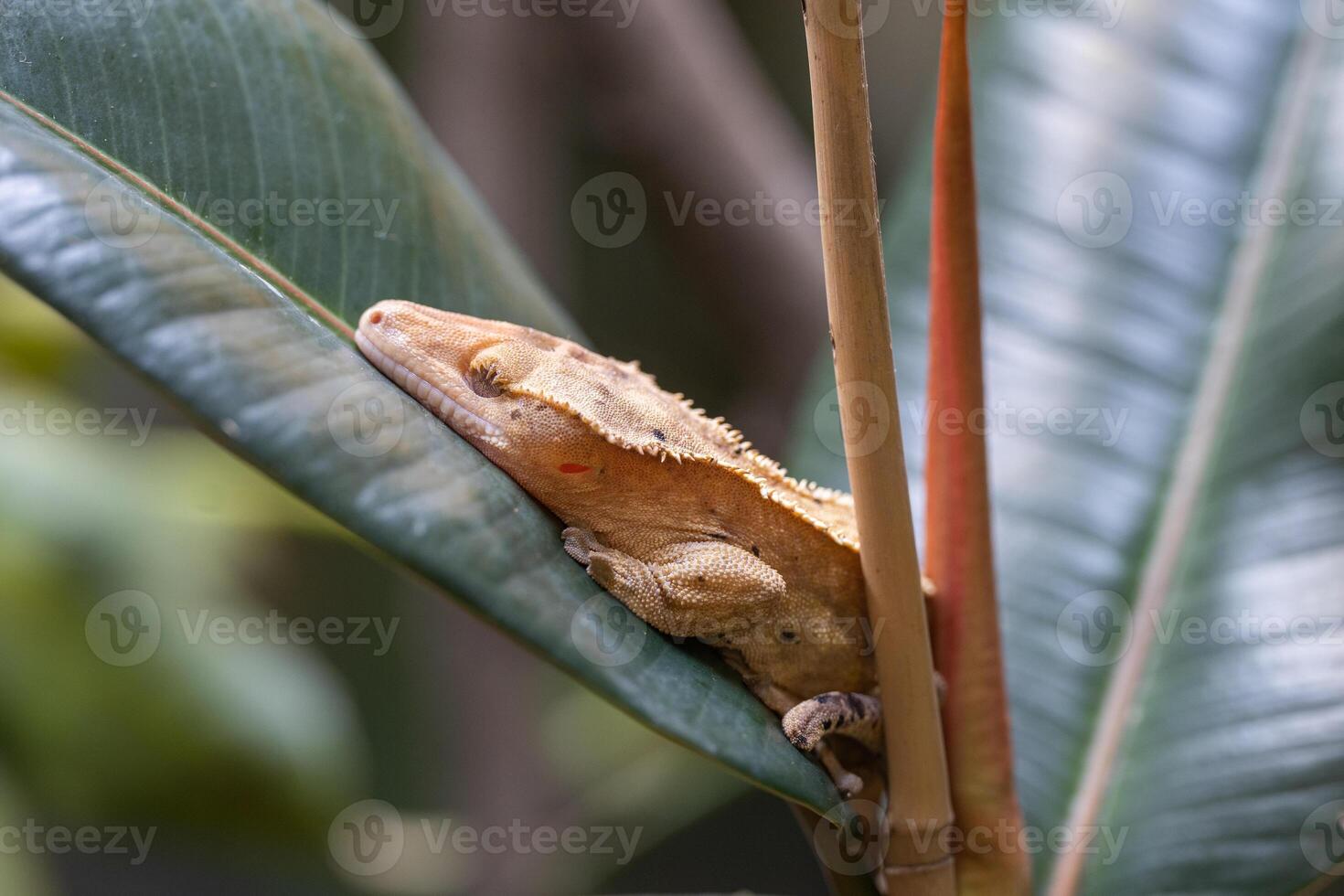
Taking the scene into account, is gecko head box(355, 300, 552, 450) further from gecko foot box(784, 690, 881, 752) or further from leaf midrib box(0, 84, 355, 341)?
gecko foot box(784, 690, 881, 752)

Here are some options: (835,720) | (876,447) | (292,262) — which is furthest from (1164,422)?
(292,262)

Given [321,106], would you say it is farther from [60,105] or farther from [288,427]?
[288,427]

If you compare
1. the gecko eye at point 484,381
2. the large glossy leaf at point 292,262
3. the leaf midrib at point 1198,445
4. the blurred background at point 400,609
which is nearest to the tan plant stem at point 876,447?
the large glossy leaf at point 292,262

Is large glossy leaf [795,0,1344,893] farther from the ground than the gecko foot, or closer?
farther from the ground

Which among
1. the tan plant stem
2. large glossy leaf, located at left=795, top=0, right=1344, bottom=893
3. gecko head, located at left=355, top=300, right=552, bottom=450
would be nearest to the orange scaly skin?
Answer: gecko head, located at left=355, top=300, right=552, bottom=450

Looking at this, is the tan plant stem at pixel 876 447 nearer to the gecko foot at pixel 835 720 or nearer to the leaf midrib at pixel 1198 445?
the gecko foot at pixel 835 720

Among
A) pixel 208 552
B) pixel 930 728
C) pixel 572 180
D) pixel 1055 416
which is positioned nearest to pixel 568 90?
pixel 572 180
